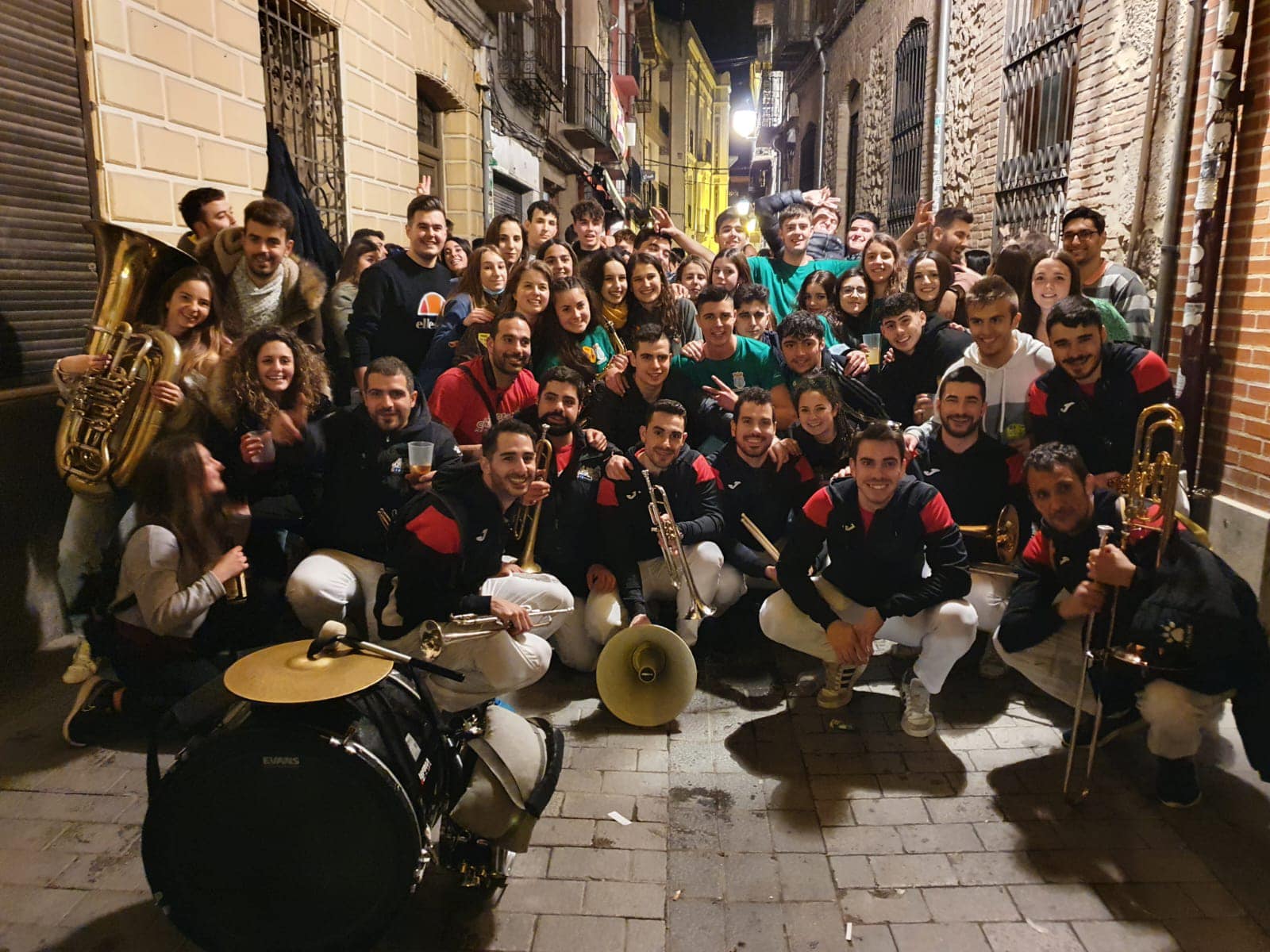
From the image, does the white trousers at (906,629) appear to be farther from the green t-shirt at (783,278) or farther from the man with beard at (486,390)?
the green t-shirt at (783,278)

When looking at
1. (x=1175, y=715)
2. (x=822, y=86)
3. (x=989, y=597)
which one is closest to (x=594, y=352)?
(x=989, y=597)

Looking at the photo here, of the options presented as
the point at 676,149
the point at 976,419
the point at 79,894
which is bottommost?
the point at 79,894

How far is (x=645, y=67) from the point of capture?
112 feet

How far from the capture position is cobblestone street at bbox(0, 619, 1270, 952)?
8.70 ft

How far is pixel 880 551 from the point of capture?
3928mm

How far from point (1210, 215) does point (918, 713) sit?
3316 mm

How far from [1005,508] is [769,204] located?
480cm

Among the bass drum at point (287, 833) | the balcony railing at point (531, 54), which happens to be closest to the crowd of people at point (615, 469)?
the bass drum at point (287, 833)

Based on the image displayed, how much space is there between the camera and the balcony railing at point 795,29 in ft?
58.5

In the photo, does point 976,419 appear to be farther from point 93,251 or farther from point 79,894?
point 93,251

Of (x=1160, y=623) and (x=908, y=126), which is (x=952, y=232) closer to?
(x=1160, y=623)

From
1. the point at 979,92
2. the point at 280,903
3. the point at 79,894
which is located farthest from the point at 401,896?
the point at 979,92

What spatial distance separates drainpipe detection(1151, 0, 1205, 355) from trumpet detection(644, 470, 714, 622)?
→ 3308 millimetres

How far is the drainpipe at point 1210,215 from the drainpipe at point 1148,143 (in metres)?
0.87
